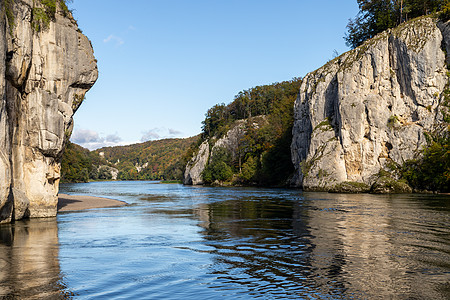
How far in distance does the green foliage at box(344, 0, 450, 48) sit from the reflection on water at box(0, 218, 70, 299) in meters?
70.1

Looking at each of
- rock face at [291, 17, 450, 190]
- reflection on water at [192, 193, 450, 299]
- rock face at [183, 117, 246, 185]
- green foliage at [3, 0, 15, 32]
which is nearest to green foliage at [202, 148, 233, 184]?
rock face at [183, 117, 246, 185]

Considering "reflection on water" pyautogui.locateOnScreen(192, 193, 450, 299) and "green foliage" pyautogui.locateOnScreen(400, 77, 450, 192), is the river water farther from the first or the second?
"green foliage" pyautogui.locateOnScreen(400, 77, 450, 192)

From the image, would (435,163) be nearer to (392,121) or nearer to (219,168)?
(392,121)

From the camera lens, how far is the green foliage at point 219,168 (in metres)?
113

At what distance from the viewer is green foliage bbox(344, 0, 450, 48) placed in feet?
238

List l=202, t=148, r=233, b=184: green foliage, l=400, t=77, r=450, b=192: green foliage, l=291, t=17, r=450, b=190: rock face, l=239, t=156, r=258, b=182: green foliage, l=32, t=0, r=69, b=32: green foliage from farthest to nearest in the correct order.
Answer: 1. l=202, t=148, r=233, b=184: green foliage
2. l=239, t=156, r=258, b=182: green foliage
3. l=291, t=17, r=450, b=190: rock face
4. l=400, t=77, r=450, b=192: green foliage
5. l=32, t=0, r=69, b=32: green foliage

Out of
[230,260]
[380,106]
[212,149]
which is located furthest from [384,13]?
[230,260]

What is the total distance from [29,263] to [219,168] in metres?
101

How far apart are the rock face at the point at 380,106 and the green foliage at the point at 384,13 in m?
11.5

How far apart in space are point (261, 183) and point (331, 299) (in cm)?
9220

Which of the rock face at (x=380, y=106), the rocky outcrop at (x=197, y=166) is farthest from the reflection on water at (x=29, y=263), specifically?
the rocky outcrop at (x=197, y=166)

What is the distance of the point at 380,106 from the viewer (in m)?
63.0

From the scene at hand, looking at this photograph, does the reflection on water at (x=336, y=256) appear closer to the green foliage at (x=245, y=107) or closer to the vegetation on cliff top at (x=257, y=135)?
the vegetation on cliff top at (x=257, y=135)

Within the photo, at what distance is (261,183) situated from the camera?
3969 inches
